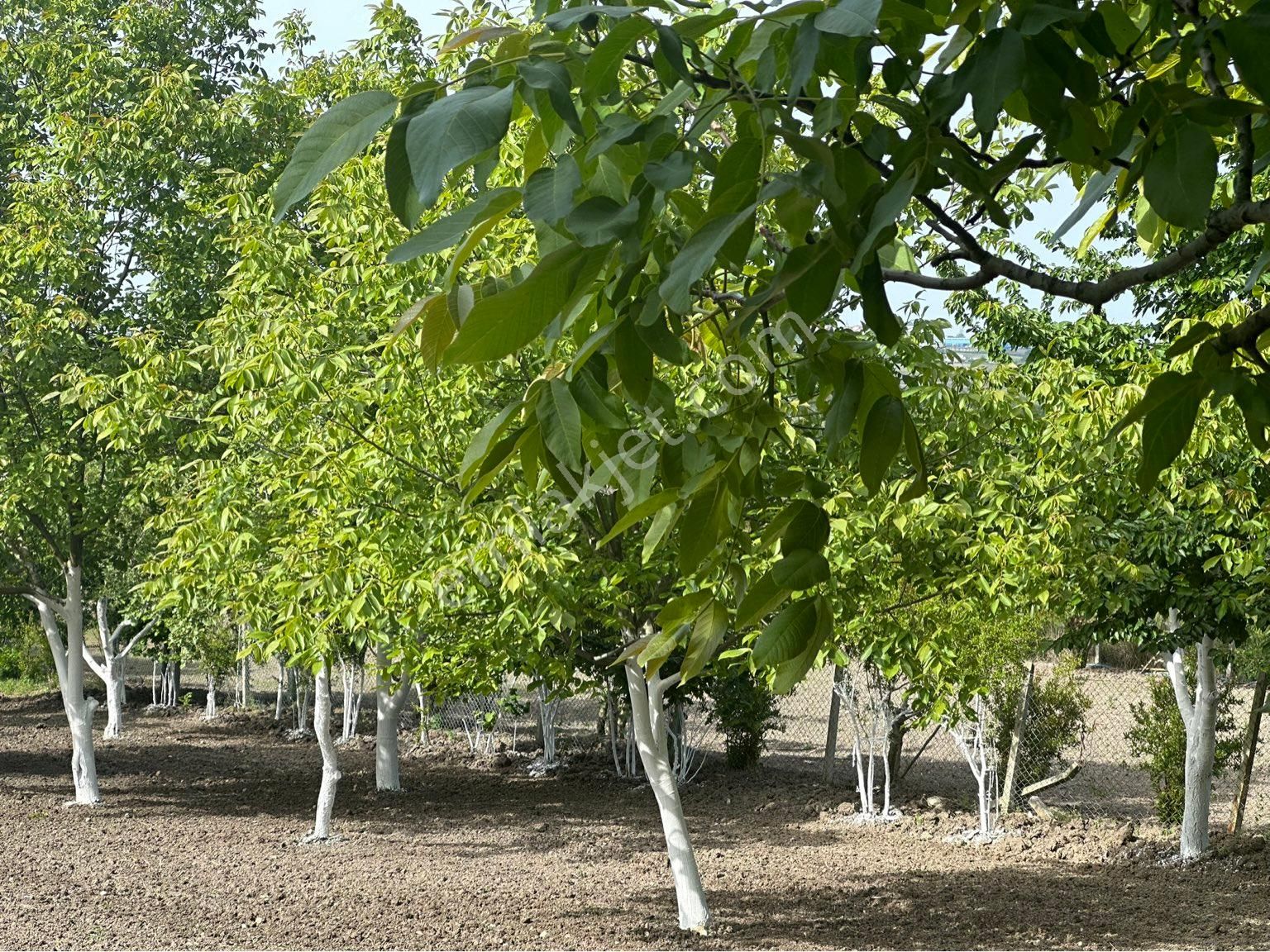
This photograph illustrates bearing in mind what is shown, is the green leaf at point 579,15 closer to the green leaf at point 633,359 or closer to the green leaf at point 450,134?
the green leaf at point 450,134

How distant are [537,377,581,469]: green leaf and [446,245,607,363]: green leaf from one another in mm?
157

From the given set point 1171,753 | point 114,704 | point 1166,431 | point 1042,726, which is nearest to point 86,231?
point 114,704

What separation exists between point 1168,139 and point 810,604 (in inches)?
20.3

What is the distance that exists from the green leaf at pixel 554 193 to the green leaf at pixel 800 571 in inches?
18.1

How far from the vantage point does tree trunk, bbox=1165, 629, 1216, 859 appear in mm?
9820

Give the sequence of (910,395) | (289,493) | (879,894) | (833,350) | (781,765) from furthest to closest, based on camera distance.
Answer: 1. (781,765)
2. (879,894)
3. (289,493)
4. (910,395)
5. (833,350)

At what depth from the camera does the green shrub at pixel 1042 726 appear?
1177cm

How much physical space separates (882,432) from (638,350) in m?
0.30

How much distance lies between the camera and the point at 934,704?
642cm

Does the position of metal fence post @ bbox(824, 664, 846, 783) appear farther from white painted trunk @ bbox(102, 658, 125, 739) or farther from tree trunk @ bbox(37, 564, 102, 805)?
white painted trunk @ bbox(102, 658, 125, 739)

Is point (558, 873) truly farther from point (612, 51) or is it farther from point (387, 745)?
point (612, 51)

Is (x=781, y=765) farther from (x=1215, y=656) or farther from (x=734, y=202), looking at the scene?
(x=734, y=202)

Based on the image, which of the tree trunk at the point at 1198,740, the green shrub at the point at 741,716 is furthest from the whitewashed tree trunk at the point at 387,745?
the tree trunk at the point at 1198,740

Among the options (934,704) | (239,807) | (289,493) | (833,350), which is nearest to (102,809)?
(239,807)
